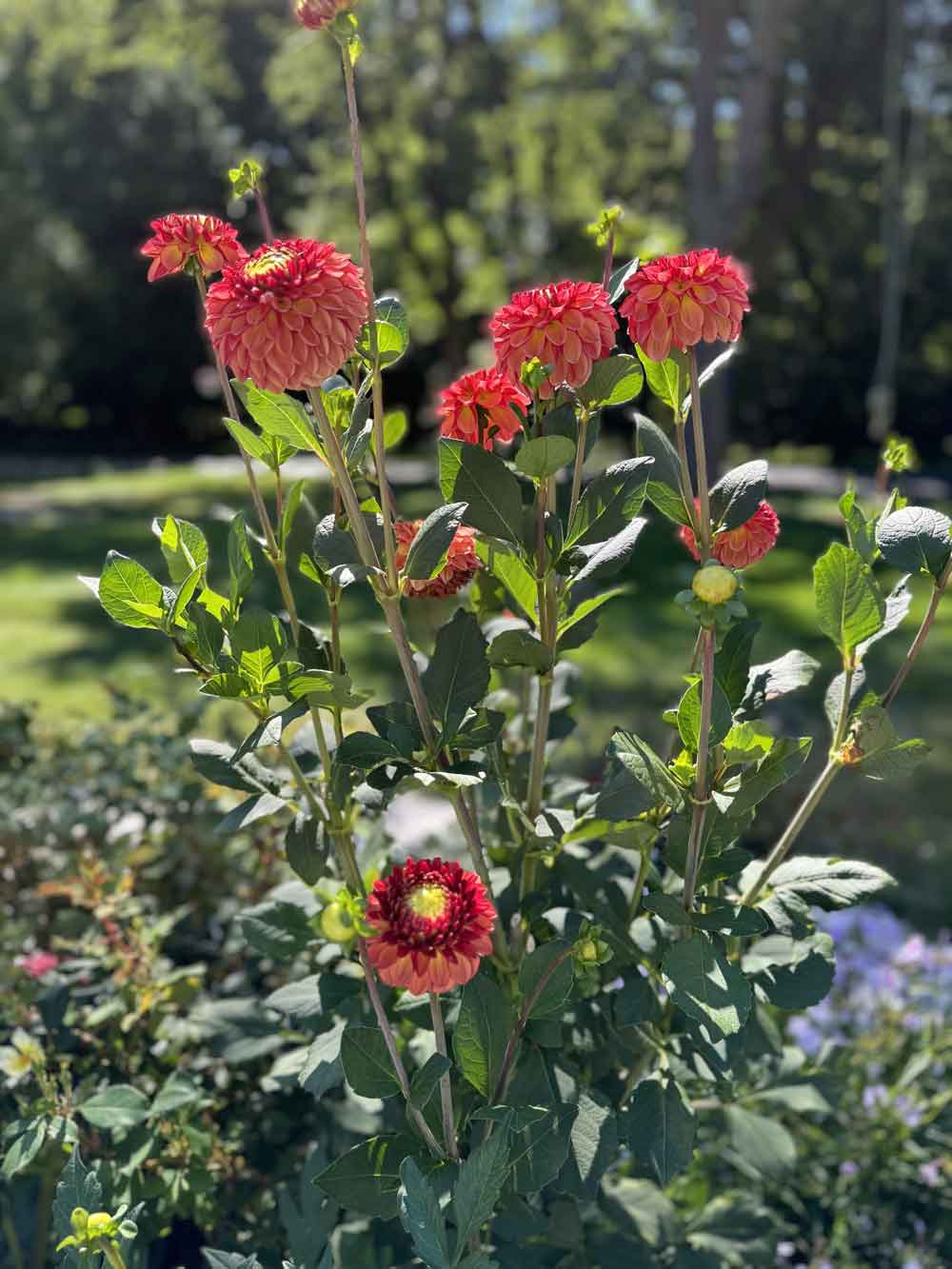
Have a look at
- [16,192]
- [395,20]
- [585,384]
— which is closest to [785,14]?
[395,20]

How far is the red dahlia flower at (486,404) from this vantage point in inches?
44.8

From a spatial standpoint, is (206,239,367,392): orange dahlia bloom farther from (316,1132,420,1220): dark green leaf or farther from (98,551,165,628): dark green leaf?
(316,1132,420,1220): dark green leaf

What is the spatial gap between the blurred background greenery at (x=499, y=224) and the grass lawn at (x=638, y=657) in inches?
0.9

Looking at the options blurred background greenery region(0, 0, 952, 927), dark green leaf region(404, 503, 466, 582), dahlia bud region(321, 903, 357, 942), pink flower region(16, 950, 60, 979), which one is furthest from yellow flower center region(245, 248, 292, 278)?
blurred background greenery region(0, 0, 952, 927)

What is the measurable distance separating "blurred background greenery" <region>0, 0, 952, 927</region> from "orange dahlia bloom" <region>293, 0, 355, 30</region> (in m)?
2.75

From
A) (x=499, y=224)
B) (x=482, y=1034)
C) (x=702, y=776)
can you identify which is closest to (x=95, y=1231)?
(x=482, y=1034)

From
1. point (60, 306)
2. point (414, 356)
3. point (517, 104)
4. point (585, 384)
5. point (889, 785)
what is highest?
point (585, 384)

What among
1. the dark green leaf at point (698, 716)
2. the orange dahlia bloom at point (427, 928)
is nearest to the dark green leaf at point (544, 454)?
the dark green leaf at point (698, 716)

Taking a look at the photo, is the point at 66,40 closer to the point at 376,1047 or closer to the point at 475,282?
the point at 475,282

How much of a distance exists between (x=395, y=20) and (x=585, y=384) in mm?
14561

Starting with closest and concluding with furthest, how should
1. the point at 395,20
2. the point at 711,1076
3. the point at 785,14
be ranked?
the point at 711,1076
the point at 785,14
the point at 395,20

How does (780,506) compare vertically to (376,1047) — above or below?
below

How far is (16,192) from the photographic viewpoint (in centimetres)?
1733

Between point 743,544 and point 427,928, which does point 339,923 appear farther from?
point 743,544
